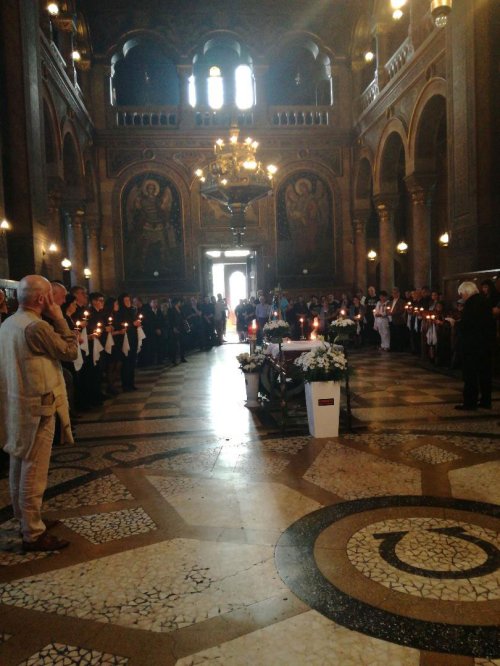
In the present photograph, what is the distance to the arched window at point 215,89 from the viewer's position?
21000 millimetres

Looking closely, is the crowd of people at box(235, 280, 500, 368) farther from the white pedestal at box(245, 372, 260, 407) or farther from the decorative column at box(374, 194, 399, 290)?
the white pedestal at box(245, 372, 260, 407)


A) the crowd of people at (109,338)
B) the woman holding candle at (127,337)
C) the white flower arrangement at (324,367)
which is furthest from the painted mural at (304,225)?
the white flower arrangement at (324,367)

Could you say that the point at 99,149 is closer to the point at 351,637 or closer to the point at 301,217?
the point at 301,217

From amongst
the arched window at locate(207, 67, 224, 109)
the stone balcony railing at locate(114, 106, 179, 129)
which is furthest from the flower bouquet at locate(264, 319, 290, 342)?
the arched window at locate(207, 67, 224, 109)

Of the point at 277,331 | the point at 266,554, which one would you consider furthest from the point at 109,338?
the point at 266,554

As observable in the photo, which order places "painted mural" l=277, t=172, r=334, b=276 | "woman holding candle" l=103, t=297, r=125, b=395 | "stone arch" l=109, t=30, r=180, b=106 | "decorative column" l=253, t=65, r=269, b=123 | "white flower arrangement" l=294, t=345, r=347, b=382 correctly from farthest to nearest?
"stone arch" l=109, t=30, r=180, b=106 → "painted mural" l=277, t=172, r=334, b=276 → "decorative column" l=253, t=65, r=269, b=123 → "woman holding candle" l=103, t=297, r=125, b=395 → "white flower arrangement" l=294, t=345, r=347, b=382

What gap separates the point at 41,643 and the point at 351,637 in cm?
140

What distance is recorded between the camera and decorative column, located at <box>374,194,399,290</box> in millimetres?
17625

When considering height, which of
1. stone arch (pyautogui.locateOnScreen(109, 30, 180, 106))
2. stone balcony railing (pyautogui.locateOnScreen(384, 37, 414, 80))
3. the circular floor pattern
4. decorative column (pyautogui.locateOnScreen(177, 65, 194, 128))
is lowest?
the circular floor pattern

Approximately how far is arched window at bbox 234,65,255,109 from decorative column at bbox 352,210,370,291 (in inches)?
243

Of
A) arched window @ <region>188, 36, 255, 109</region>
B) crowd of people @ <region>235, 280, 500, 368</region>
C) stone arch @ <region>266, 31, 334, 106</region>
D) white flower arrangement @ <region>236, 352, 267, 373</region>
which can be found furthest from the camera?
stone arch @ <region>266, 31, 334, 106</region>

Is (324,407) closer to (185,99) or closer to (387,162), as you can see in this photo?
(387,162)

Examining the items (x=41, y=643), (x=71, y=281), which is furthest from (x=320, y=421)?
(x=71, y=281)

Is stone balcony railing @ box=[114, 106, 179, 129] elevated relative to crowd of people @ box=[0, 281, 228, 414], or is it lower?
elevated
